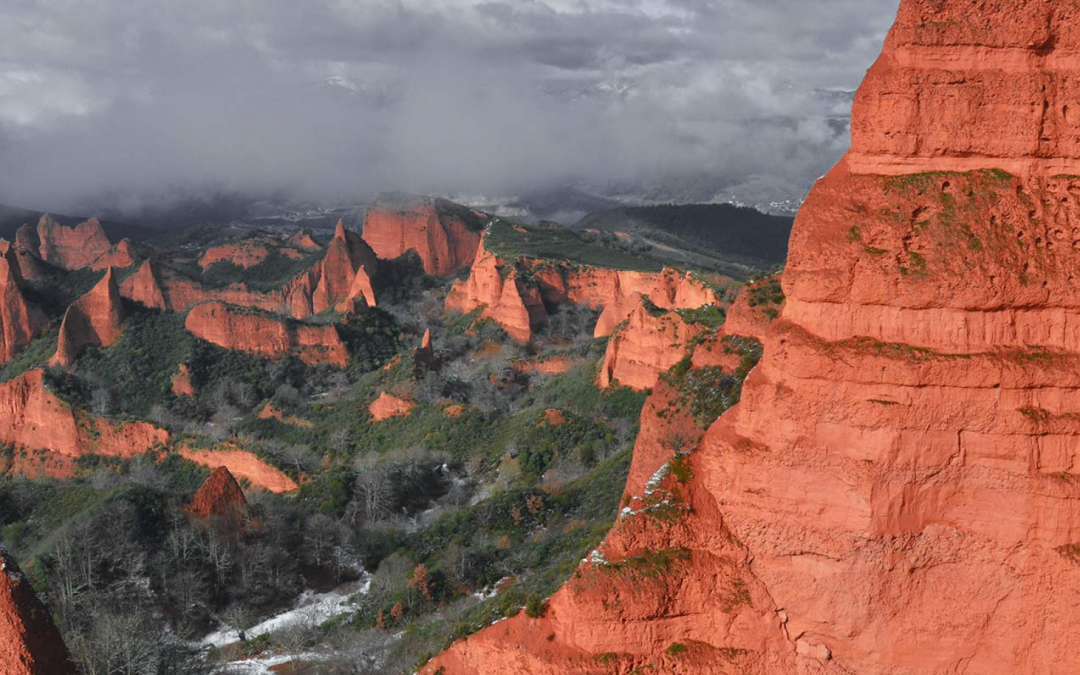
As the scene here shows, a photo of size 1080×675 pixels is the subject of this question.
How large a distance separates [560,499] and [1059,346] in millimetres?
32734

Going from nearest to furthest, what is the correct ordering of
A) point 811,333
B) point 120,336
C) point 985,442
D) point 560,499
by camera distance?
point 985,442, point 811,333, point 560,499, point 120,336

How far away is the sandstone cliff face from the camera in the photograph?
1759 cm

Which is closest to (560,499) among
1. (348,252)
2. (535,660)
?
(535,660)

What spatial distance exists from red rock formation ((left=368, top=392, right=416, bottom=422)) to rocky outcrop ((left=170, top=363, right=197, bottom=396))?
18.2 m

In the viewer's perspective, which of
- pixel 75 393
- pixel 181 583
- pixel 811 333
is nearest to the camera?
pixel 811 333

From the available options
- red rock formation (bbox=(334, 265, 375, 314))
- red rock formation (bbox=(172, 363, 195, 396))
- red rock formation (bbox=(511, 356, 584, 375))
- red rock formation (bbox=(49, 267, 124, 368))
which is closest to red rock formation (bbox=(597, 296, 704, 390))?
red rock formation (bbox=(511, 356, 584, 375))

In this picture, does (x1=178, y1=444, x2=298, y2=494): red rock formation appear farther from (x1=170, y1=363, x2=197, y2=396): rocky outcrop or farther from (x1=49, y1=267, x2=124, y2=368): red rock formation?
Answer: (x1=49, y1=267, x2=124, y2=368): red rock formation

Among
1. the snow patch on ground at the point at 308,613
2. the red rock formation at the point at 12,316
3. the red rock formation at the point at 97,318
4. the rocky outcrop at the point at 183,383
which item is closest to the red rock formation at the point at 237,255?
the red rock formation at the point at 97,318

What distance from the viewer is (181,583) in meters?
41.5

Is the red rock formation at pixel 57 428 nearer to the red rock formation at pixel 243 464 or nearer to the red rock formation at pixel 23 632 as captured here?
the red rock formation at pixel 243 464

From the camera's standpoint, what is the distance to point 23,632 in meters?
24.1

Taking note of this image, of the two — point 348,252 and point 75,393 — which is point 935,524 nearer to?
point 75,393

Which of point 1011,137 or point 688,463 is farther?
point 688,463

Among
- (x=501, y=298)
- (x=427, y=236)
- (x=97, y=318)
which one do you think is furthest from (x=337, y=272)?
(x=97, y=318)
